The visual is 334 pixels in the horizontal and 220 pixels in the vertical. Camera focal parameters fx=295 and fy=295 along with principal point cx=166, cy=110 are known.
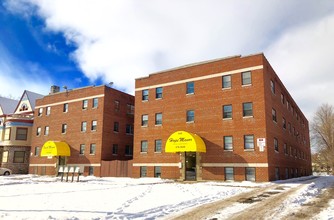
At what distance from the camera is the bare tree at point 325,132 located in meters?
63.3

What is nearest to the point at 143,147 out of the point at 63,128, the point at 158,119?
the point at 158,119

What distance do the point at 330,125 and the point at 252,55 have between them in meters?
44.2

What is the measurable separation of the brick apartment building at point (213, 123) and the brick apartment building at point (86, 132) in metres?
5.91

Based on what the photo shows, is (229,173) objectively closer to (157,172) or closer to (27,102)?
(157,172)

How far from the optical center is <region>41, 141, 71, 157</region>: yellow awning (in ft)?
136

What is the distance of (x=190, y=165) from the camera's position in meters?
33.2

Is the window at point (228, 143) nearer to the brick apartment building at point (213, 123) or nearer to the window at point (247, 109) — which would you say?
the brick apartment building at point (213, 123)

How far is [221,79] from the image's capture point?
3203 centimetres

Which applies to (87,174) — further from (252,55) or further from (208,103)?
(252,55)

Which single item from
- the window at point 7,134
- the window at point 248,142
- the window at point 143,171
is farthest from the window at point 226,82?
the window at point 7,134

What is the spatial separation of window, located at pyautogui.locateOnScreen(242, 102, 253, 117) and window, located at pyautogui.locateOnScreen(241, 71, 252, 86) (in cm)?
216

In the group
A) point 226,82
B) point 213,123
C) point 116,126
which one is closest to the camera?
point 213,123

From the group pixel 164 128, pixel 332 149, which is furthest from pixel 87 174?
pixel 332 149

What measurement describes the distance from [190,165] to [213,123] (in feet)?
18.3
